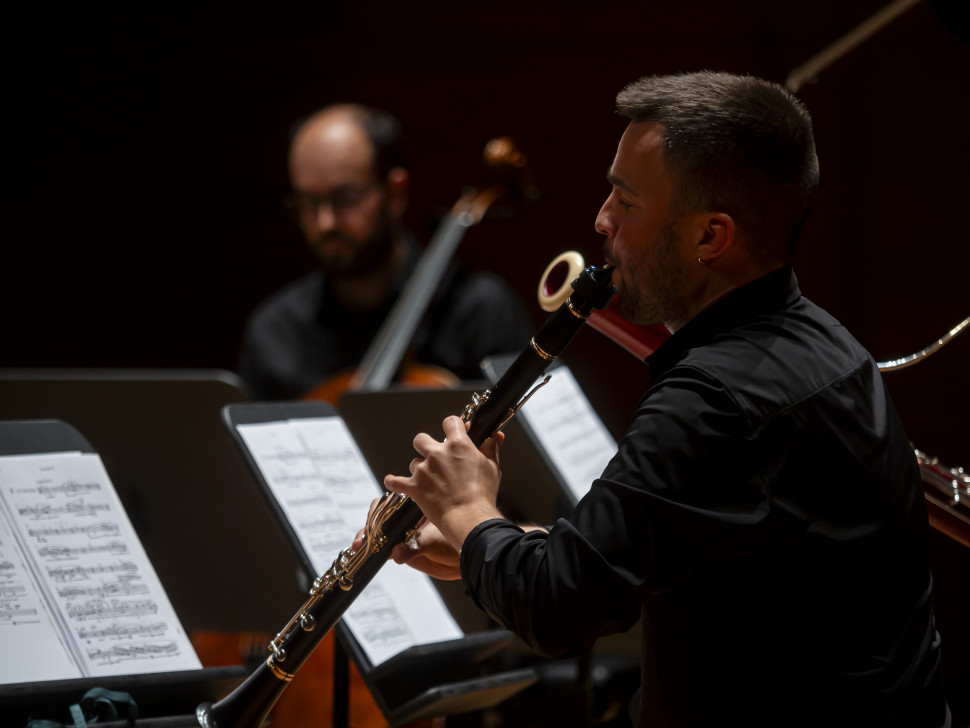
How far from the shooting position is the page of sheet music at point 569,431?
214 cm

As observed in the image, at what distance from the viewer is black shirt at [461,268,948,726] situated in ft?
3.91

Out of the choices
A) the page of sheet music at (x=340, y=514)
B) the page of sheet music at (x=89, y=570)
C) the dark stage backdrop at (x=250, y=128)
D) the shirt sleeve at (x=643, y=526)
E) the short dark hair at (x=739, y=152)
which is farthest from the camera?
the dark stage backdrop at (x=250, y=128)

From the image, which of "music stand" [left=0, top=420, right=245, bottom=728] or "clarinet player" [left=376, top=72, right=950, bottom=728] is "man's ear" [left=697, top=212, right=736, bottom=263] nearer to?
"clarinet player" [left=376, top=72, right=950, bottom=728]

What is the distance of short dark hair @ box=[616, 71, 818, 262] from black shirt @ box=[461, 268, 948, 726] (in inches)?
3.3

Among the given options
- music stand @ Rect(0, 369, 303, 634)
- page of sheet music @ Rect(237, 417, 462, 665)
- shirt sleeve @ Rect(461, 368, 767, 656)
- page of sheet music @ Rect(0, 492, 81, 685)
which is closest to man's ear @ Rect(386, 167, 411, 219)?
music stand @ Rect(0, 369, 303, 634)

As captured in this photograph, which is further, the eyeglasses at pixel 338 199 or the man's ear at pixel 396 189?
the man's ear at pixel 396 189

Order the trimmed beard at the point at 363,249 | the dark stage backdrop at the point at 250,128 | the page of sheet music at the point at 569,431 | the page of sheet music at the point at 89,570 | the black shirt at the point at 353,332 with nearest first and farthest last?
the page of sheet music at the point at 89,570
the page of sheet music at the point at 569,431
the black shirt at the point at 353,332
the trimmed beard at the point at 363,249
the dark stage backdrop at the point at 250,128

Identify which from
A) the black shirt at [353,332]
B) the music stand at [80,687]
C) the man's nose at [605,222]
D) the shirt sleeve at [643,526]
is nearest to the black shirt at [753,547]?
the shirt sleeve at [643,526]

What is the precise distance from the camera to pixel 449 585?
86.8 inches

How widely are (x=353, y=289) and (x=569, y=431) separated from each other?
1.34 m

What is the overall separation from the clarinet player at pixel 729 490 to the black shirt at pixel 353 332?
168 cm

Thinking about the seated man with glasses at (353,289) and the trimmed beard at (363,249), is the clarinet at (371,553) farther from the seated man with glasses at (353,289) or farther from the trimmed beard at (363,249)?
the trimmed beard at (363,249)

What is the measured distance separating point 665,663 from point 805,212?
1.98 feet

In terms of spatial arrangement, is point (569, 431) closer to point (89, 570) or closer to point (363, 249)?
point (89, 570)
